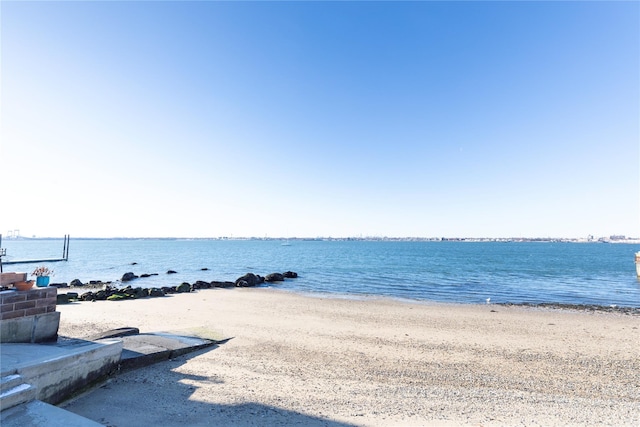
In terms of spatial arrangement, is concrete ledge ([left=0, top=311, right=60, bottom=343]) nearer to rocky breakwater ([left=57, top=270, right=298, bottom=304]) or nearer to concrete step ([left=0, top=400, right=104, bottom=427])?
concrete step ([left=0, top=400, right=104, bottom=427])

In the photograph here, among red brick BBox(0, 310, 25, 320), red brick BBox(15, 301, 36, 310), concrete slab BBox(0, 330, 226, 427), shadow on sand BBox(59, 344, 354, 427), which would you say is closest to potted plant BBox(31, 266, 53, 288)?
red brick BBox(15, 301, 36, 310)

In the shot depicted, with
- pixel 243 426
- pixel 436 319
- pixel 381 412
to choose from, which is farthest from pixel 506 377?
pixel 436 319

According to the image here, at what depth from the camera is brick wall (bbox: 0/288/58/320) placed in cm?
480

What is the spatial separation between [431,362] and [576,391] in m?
2.71

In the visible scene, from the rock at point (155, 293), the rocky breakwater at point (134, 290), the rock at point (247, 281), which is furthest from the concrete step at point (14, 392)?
the rock at point (247, 281)

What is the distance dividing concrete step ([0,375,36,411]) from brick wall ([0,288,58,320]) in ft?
5.16

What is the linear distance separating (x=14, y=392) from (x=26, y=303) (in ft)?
6.66

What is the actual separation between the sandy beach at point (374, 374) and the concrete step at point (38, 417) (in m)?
0.97

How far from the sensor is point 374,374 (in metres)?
6.88

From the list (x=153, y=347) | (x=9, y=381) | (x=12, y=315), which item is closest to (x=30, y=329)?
(x=12, y=315)

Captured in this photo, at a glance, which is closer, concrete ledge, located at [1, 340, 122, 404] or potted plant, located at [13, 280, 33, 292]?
concrete ledge, located at [1, 340, 122, 404]

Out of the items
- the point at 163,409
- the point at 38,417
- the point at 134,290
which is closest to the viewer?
the point at 38,417

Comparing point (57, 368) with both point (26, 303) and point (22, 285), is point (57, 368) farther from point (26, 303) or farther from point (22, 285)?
point (22, 285)

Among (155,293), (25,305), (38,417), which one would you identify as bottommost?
(155,293)
